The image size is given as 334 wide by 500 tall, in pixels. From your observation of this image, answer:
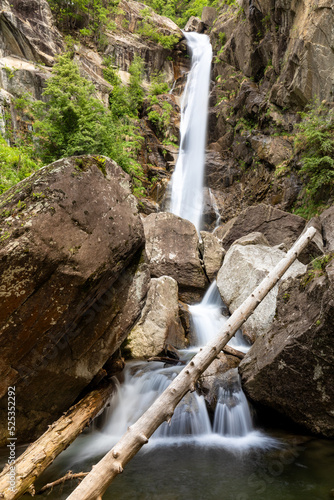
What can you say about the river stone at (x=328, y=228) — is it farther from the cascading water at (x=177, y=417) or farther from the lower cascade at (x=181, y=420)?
the lower cascade at (x=181, y=420)

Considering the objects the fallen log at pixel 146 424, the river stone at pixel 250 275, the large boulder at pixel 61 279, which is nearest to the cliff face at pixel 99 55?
the river stone at pixel 250 275

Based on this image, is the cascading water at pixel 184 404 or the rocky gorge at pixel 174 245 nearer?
the rocky gorge at pixel 174 245

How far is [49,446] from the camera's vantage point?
365 cm

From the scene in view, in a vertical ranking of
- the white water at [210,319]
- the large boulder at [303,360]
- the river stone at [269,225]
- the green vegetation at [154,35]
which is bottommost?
the white water at [210,319]

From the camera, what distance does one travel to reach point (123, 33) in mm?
26641

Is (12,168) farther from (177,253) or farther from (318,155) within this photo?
(318,155)

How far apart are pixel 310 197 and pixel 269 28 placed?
1152 centimetres

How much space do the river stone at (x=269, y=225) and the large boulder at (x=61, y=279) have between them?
25.4ft

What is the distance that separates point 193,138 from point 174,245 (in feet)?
42.8

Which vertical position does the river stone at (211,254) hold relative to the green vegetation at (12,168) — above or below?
below

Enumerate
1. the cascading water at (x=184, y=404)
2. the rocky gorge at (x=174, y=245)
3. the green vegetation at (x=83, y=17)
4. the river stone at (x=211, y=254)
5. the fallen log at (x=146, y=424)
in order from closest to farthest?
the fallen log at (x=146, y=424) < the rocky gorge at (x=174, y=245) < the cascading water at (x=184, y=404) < the river stone at (x=211, y=254) < the green vegetation at (x=83, y=17)

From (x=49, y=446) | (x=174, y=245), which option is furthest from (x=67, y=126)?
(x=49, y=446)

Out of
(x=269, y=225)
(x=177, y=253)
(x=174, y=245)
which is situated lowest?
(x=177, y=253)

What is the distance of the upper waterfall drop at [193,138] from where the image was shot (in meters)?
17.8
